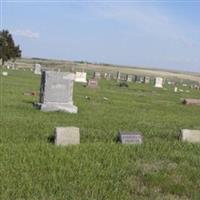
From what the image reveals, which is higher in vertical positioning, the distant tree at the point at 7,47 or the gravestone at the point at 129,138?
the gravestone at the point at 129,138

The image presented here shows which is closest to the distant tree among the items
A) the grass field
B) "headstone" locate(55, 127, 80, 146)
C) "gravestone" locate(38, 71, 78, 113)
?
"gravestone" locate(38, 71, 78, 113)

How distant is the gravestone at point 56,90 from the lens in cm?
1959

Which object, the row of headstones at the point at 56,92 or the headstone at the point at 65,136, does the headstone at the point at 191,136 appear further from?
the row of headstones at the point at 56,92

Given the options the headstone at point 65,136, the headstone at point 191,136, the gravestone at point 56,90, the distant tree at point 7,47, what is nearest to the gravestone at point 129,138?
the headstone at point 65,136

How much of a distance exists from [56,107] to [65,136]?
29.1ft

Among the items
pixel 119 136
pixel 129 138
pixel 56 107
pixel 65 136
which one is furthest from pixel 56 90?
pixel 65 136

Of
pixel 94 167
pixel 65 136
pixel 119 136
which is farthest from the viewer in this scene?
pixel 119 136

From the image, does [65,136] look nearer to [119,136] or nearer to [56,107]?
[119,136]

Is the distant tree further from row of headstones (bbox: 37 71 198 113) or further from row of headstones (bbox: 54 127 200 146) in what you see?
row of headstones (bbox: 54 127 200 146)

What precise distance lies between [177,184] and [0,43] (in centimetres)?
6876

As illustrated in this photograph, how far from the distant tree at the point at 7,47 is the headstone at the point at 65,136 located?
65005mm

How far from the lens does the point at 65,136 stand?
34.4 feet

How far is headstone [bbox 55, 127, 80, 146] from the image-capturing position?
10.4 metres

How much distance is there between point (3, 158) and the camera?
29.2ft
